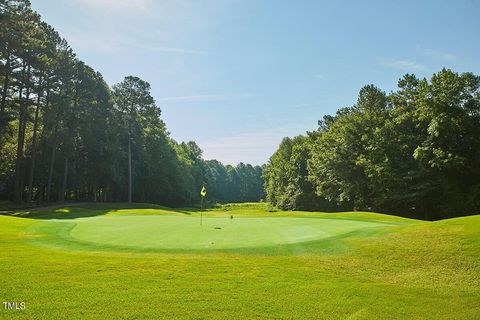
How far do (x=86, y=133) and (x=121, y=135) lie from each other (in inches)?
263

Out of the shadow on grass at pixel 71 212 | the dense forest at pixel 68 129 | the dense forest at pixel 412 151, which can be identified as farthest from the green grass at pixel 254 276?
the dense forest at pixel 68 129

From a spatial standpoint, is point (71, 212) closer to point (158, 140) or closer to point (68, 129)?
point (68, 129)

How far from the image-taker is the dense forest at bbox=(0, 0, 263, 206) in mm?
39719

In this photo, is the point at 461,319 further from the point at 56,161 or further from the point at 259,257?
the point at 56,161

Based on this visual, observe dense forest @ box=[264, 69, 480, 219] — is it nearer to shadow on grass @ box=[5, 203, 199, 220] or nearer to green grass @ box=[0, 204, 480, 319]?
shadow on grass @ box=[5, 203, 199, 220]

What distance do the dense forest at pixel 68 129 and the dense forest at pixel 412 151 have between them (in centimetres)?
3324

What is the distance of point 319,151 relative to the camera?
59.0 metres

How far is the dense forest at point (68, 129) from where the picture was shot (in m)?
39.7

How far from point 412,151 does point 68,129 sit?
44.2 m

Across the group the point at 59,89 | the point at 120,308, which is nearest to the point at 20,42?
the point at 59,89

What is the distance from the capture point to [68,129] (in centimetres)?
5003

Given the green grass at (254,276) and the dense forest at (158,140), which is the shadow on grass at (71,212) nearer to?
the dense forest at (158,140)

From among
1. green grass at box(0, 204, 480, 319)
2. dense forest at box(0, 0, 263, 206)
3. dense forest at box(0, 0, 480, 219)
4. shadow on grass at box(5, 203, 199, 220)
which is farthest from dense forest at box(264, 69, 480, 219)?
dense forest at box(0, 0, 263, 206)

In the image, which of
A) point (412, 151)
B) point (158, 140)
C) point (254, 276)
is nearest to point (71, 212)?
point (254, 276)
